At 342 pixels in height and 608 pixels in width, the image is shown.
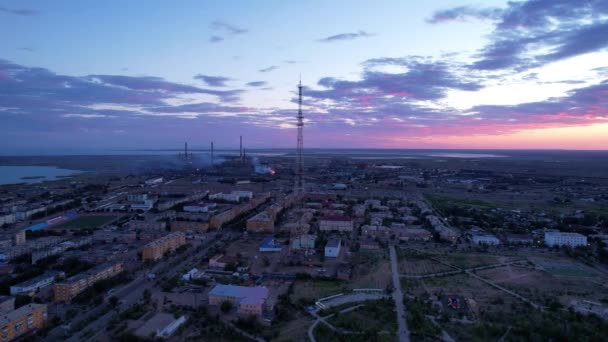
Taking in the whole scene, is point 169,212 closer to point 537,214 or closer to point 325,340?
point 325,340

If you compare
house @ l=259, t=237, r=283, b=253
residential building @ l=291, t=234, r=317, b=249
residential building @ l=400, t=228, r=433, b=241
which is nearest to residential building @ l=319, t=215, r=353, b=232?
residential building @ l=400, t=228, r=433, b=241

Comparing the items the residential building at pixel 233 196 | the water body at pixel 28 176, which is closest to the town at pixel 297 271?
the residential building at pixel 233 196

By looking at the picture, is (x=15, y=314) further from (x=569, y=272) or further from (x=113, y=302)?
(x=569, y=272)

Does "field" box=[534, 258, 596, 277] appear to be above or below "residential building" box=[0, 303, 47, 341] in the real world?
below

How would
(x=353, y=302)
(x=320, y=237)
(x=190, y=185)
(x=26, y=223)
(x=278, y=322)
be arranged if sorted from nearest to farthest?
1. (x=278, y=322)
2. (x=353, y=302)
3. (x=320, y=237)
4. (x=26, y=223)
5. (x=190, y=185)

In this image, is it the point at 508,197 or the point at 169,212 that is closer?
the point at 169,212

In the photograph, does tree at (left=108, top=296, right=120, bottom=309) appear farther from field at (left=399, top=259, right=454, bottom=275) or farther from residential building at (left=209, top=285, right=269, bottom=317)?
field at (left=399, top=259, right=454, bottom=275)

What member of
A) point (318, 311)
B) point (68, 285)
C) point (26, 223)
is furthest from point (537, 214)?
point (26, 223)

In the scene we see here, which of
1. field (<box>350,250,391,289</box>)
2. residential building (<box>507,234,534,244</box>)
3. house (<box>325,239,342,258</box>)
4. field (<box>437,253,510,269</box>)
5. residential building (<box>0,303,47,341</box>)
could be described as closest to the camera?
residential building (<box>0,303,47,341</box>)
